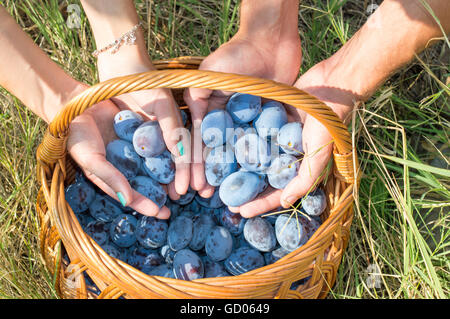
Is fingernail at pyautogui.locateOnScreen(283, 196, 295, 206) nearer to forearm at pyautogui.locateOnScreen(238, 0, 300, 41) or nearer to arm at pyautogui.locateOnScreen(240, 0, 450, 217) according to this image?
arm at pyautogui.locateOnScreen(240, 0, 450, 217)

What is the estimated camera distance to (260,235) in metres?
1.04

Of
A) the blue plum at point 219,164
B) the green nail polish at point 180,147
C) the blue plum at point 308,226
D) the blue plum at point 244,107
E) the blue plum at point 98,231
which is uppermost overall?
the green nail polish at point 180,147

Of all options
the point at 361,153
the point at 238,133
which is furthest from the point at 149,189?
the point at 361,153

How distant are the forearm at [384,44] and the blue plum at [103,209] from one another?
67 centimetres

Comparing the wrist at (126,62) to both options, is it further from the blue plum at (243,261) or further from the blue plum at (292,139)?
the blue plum at (243,261)

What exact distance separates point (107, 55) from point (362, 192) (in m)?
0.81

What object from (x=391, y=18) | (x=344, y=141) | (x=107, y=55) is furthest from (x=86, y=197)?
(x=391, y=18)

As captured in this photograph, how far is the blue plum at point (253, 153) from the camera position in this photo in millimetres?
1027

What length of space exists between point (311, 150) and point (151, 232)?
0.45m

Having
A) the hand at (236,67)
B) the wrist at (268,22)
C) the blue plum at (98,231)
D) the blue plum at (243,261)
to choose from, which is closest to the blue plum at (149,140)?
the hand at (236,67)

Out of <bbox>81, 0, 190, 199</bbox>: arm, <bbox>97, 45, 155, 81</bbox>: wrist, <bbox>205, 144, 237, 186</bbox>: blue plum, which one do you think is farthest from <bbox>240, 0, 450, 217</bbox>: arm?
<bbox>97, 45, 155, 81</bbox>: wrist

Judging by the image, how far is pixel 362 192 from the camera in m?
1.19

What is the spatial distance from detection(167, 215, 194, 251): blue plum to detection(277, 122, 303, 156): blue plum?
12.3 inches

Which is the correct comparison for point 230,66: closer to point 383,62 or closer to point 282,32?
point 282,32
